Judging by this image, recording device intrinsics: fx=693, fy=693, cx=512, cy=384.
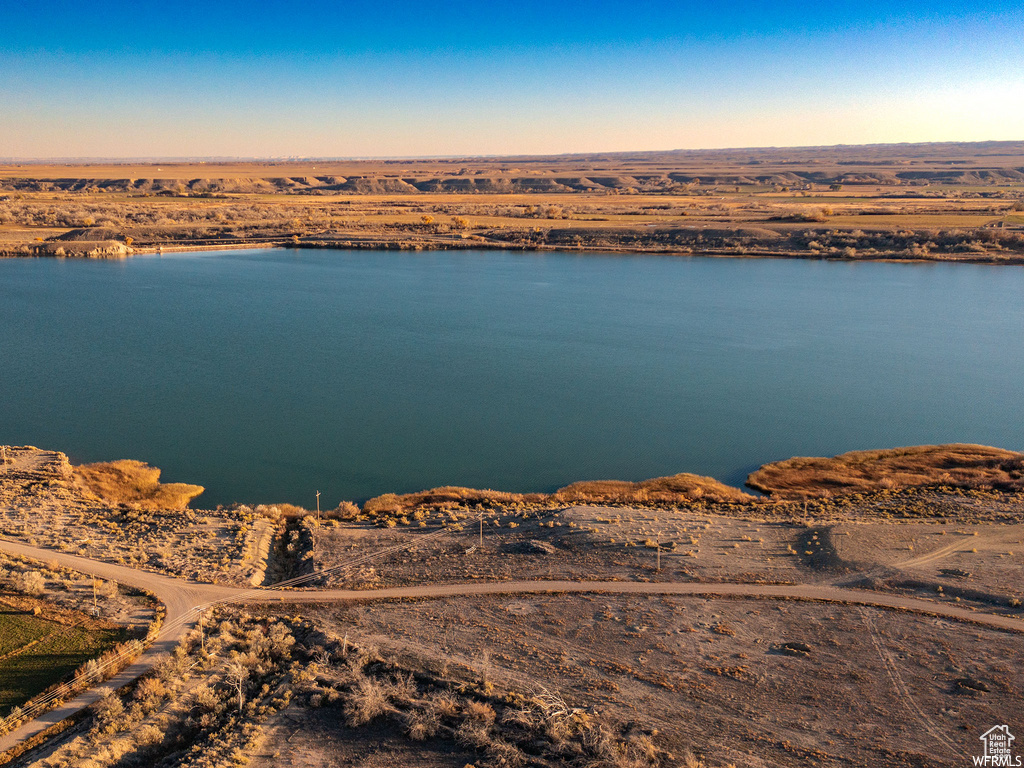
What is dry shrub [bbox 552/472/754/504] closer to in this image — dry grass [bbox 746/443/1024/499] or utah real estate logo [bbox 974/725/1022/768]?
dry grass [bbox 746/443/1024/499]

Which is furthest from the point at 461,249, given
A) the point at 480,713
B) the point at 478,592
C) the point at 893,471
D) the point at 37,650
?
the point at 480,713

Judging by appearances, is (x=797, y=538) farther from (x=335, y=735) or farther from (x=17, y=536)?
(x=17, y=536)

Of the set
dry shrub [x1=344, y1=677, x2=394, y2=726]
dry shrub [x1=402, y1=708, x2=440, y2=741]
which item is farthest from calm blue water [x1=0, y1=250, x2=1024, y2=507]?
dry shrub [x1=402, y1=708, x2=440, y2=741]

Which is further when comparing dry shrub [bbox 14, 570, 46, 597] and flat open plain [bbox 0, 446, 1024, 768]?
dry shrub [bbox 14, 570, 46, 597]

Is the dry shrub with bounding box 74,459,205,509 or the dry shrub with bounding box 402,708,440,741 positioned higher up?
the dry shrub with bounding box 74,459,205,509

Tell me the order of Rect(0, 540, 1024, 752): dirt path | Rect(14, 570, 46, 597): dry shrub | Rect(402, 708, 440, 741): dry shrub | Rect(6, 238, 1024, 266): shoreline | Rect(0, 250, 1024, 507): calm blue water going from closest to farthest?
1. Rect(402, 708, 440, 741): dry shrub
2. Rect(0, 540, 1024, 752): dirt path
3. Rect(14, 570, 46, 597): dry shrub
4. Rect(0, 250, 1024, 507): calm blue water
5. Rect(6, 238, 1024, 266): shoreline

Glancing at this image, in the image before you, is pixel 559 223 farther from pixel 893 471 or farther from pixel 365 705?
pixel 365 705
